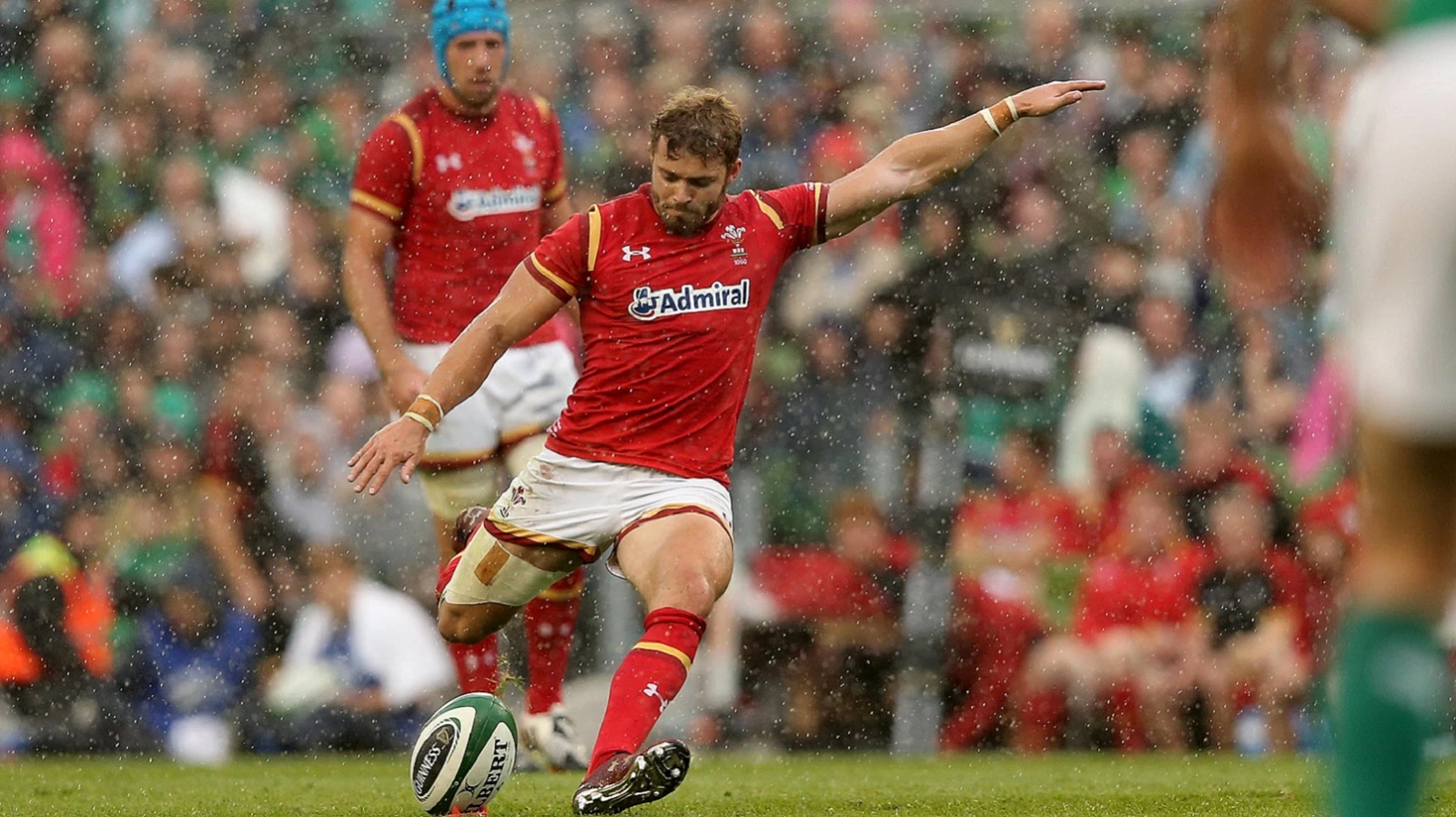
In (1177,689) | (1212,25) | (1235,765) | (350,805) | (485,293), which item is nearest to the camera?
(350,805)

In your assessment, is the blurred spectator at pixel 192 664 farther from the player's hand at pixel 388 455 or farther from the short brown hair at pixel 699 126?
the short brown hair at pixel 699 126

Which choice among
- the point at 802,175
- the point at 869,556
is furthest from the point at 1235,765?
the point at 802,175

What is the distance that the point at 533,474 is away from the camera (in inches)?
261

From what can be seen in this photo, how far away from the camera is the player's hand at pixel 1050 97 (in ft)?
21.3

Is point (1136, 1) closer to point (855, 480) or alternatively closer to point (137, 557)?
point (855, 480)

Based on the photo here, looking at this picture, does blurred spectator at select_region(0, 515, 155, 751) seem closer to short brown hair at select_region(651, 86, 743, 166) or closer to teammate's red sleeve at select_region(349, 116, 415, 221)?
teammate's red sleeve at select_region(349, 116, 415, 221)

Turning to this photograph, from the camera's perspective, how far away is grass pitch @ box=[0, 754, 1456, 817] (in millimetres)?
7043

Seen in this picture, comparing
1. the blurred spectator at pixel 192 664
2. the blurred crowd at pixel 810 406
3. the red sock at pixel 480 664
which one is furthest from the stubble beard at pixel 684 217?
the blurred spectator at pixel 192 664

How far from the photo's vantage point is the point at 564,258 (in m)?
6.45

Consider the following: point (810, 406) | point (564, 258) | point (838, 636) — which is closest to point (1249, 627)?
point (838, 636)

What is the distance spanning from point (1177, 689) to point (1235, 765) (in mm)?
1475

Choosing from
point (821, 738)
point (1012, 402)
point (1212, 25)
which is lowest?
point (821, 738)

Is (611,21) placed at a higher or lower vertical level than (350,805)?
higher

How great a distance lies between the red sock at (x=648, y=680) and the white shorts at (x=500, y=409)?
2333 mm
